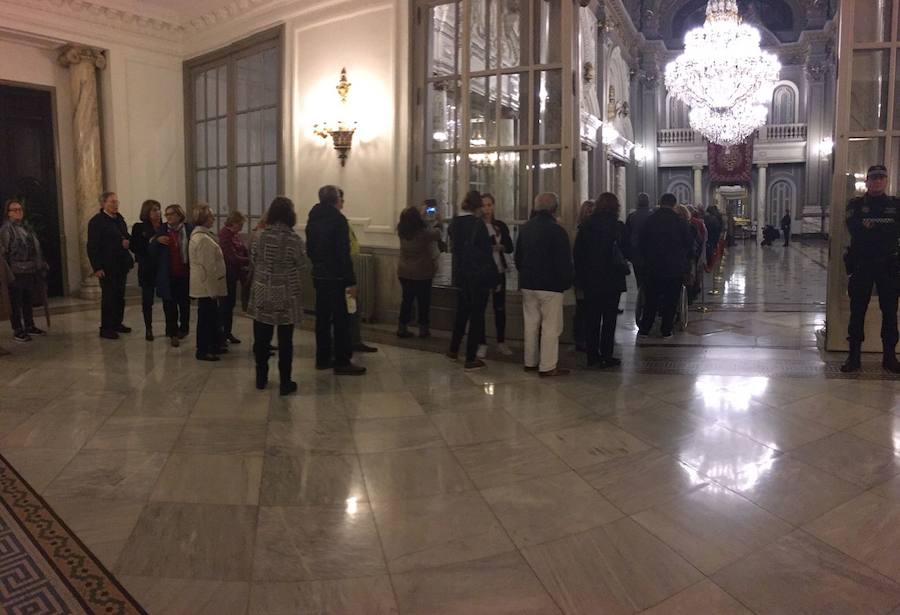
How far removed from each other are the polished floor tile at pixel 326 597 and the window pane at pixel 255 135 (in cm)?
712

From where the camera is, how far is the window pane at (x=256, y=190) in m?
8.75

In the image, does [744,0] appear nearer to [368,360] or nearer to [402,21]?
[402,21]

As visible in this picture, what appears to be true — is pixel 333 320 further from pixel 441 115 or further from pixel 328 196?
pixel 441 115

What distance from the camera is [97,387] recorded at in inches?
194

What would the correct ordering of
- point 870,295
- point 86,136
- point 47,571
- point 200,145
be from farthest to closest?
point 200,145 < point 86,136 < point 870,295 < point 47,571

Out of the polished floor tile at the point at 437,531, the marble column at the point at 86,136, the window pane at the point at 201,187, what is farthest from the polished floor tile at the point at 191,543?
the window pane at the point at 201,187

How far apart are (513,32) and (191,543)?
17.1 feet

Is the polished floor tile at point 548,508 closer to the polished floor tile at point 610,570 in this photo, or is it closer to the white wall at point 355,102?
the polished floor tile at point 610,570

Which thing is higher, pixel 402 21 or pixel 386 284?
pixel 402 21

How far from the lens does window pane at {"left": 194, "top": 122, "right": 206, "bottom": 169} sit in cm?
970

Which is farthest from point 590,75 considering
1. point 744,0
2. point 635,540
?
point 744,0

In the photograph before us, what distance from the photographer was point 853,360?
5.19 m

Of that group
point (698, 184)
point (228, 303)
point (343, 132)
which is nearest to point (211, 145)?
point (343, 132)

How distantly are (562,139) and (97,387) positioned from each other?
13.5 feet
